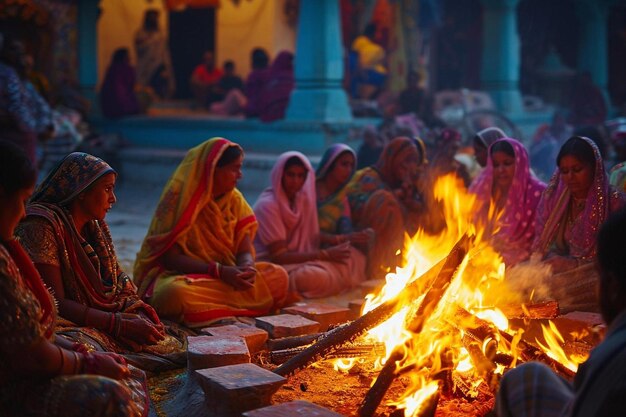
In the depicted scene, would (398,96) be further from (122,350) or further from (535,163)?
(122,350)

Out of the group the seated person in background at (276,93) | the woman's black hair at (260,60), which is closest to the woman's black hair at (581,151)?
the seated person in background at (276,93)

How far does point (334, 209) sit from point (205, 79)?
11.7 metres

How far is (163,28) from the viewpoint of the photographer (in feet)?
63.4

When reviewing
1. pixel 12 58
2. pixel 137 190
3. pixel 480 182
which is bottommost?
pixel 137 190

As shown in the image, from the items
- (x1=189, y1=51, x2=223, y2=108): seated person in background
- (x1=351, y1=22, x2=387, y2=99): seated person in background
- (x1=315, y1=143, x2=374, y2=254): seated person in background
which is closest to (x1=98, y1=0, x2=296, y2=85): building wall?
(x1=189, y1=51, x2=223, y2=108): seated person in background

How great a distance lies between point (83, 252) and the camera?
4.24 metres

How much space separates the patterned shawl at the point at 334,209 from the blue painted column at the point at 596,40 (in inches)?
592

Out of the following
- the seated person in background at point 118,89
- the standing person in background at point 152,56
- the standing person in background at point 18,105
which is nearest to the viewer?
the standing person in background at point 18,105

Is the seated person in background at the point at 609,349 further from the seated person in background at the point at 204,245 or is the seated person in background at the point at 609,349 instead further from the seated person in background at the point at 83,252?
the seated person in background at the point at 204,245

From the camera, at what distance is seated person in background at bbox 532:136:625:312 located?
5.48 meters

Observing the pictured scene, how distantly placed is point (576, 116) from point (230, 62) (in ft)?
24.5

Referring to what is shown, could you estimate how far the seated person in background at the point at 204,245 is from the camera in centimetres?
556

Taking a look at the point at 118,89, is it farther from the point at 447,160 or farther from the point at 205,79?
the point at 447,160

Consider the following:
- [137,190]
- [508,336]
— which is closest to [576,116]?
[137,190]
